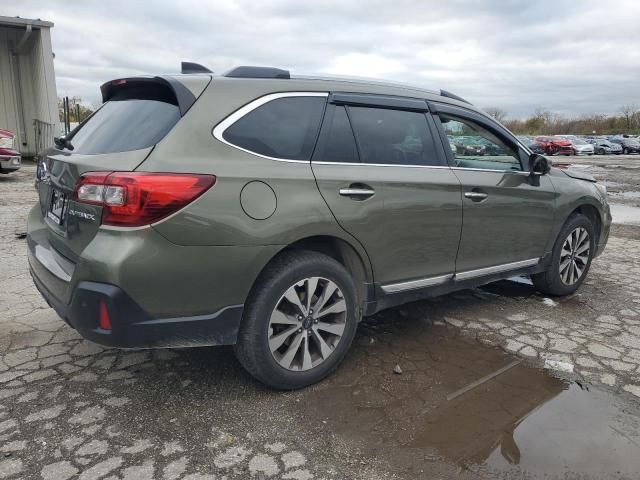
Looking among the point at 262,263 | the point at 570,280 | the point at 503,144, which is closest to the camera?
the point at 262,263

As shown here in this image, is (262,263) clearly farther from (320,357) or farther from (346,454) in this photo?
(346,454)

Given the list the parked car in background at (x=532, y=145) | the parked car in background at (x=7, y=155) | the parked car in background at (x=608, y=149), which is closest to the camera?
the parked car in background at (x=532, y=145)

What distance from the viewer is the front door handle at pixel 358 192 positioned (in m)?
2.99

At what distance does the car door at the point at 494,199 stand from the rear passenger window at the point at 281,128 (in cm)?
109

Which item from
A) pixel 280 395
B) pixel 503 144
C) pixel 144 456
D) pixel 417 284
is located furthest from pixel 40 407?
pixel 503 144

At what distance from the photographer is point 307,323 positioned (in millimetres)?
2949

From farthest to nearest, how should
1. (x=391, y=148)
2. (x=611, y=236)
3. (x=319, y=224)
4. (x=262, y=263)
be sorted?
(x=611, y=236) → (x=391, y=148) → (x=319, y=224) → (x=262, y=263)

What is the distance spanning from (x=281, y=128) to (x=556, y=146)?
40216 millimetres

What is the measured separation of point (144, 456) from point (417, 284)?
196 cm

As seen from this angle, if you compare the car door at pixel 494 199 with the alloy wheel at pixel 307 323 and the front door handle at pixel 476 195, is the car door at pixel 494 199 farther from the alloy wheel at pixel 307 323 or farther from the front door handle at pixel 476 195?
the alloy wheel at pixel 307 323

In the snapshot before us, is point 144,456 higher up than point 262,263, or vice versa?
point 262,263

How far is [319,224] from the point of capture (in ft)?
9.41

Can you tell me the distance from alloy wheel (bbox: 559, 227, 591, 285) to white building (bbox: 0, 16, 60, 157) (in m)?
16.1

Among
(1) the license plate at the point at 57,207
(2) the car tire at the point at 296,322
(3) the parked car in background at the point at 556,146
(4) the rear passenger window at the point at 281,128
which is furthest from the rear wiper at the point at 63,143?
(3) the parked car in background at the point at 556,146
